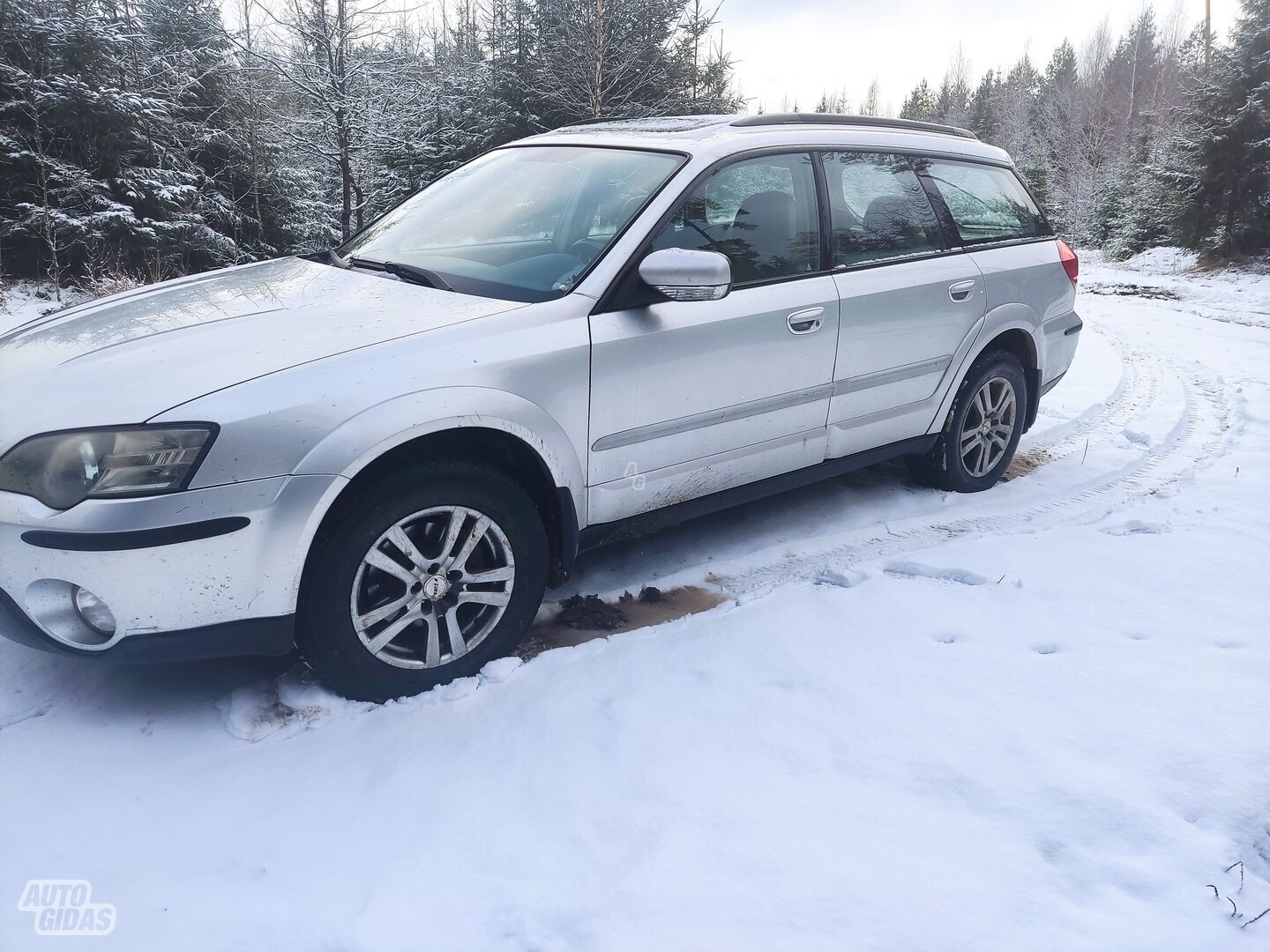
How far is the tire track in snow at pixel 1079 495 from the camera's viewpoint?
383cm

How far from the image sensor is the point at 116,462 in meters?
2.29

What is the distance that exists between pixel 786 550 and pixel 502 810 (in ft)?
6.63

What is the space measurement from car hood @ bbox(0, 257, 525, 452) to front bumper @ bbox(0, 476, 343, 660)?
26cm

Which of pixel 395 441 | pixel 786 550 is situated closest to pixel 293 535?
pixel 395 441

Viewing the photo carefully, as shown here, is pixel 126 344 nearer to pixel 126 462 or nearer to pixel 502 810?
pixel 126 462

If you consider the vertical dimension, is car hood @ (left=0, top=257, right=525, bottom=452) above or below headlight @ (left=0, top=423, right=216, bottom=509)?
above

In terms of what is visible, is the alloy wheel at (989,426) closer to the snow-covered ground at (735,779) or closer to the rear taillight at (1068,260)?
the rear taillight at (1068,260)

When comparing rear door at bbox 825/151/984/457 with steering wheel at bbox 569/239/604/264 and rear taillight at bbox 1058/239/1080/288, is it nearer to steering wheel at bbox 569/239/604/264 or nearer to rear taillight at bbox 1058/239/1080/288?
rear taillight at bbox 1058/239/1080/288

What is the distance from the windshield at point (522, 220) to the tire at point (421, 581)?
73 centimetres

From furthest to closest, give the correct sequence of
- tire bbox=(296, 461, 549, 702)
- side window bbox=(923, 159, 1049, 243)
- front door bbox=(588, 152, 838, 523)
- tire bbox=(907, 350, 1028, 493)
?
tire bbox=(907, 350, 1028, 493) < side window bbox=(923, 159, 1049, 243) < front door bbox=(588, 152, 838, 523) < tire bbox=(296, 461, 549, 702)

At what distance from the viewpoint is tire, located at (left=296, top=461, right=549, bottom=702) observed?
8.41 feet

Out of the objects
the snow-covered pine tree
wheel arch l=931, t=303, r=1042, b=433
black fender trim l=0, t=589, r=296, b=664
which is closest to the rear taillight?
wheel arch l=931, t=303, r=1042, b=433

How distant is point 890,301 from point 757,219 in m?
0.79

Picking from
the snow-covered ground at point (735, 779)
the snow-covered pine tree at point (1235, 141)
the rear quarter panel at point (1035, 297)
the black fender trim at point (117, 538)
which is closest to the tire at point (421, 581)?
the snow-covered ground at point (735, 779)
